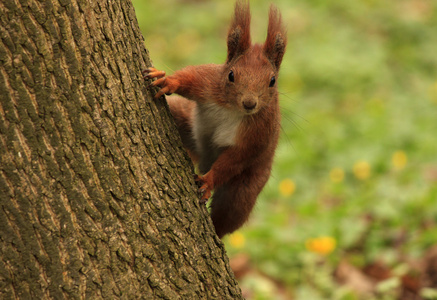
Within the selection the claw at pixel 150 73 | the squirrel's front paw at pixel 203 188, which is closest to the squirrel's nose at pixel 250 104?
the squirrel's front paw at pixel 203 188

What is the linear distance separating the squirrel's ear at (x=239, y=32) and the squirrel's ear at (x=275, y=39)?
12cm

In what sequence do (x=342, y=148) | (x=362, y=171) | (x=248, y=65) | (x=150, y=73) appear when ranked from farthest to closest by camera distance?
1. (x=342, y=148)
2. (x=362, y=171)
3. (x=248, y=65)
4. (x=150, y=73)

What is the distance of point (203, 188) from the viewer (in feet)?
8.32

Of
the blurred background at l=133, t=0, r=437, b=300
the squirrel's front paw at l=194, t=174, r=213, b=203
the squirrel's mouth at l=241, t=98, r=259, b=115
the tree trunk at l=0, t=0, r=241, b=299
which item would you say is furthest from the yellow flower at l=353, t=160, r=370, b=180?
the tree trunk at l=0, t=0, r=241, b=299

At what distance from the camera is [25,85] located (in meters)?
1.84

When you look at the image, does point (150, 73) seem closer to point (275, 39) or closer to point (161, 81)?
point (161, 81)

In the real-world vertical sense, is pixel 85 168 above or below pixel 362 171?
below

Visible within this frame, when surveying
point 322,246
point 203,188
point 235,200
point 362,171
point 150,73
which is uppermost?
point 362,171

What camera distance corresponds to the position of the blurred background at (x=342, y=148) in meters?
3.83

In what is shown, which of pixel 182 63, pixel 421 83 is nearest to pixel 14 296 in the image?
pixel 182 63

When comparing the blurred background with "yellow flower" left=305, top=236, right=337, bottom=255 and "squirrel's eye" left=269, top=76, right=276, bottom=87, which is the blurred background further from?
"squirrel's eye" left=269, top=76, right=276, bottom=87

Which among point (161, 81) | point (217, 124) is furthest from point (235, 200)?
point (161, 81)

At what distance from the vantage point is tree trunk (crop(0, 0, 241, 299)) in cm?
184

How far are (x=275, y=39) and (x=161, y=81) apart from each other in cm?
82
